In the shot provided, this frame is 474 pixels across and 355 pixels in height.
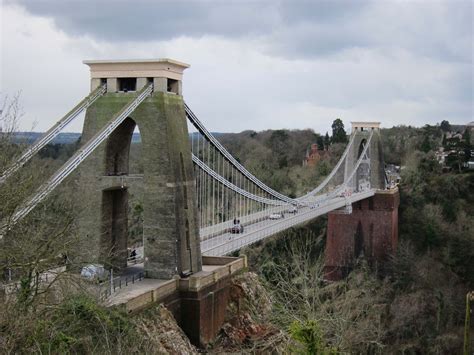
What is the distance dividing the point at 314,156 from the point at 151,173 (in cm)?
4005

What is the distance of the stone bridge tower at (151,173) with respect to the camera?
1714 centimetres

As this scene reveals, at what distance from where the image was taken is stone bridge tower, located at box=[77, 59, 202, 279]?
1714 cm

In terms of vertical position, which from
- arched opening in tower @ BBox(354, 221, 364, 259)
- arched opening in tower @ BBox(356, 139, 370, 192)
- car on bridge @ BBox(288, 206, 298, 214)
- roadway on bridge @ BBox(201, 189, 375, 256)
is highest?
arched opening in tower @ BBox(356, 139, 370, 192)

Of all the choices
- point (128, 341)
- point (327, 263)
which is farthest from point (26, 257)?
point (327, 263)

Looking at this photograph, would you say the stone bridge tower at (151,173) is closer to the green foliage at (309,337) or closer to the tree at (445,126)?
the green foliage at (309,337)

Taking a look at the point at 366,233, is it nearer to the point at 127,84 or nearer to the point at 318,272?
the point at 318,272

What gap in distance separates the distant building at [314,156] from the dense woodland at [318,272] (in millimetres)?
719

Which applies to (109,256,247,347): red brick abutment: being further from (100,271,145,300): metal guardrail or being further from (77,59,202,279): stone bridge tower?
(77,59,202,279): stone bridge tower

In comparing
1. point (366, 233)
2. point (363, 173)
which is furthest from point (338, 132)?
point (366, 233)

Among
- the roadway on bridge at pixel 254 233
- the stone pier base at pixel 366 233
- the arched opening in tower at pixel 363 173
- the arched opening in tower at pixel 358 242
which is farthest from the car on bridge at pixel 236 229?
the arched opening in tower at pixel 363 173

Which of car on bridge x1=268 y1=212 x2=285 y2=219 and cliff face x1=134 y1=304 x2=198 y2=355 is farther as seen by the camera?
car on bridge x1=268 y1=212 x2=285 y2=219

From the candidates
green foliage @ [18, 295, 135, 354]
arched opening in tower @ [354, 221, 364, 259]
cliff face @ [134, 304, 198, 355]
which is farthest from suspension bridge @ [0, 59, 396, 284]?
arched opening in tower @ [354, 221, 364, 259]

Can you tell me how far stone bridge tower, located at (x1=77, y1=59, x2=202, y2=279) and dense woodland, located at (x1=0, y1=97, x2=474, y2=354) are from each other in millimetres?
1145

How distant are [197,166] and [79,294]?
30.2ft
